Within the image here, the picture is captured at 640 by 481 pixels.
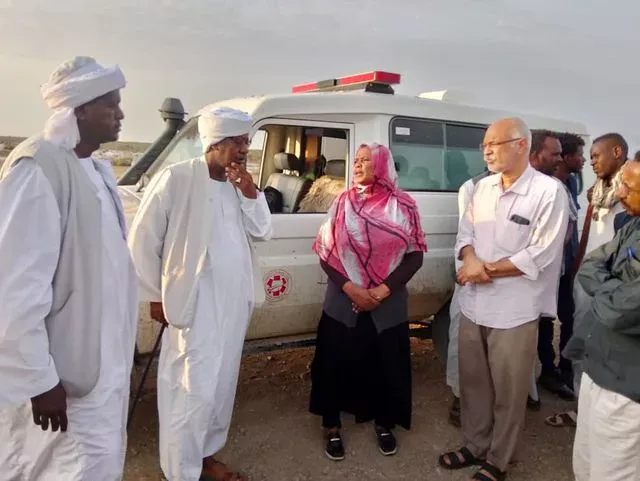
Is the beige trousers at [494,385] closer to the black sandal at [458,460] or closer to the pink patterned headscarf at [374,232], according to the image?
the black sandal at [458,460]

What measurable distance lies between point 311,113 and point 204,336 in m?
1.79

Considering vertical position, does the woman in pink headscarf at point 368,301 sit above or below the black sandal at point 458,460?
above

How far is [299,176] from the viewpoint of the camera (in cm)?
439

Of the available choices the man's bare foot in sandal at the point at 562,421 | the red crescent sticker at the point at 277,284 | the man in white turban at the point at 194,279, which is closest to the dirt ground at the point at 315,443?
the man's bare foot in sandal at the point at 562,421

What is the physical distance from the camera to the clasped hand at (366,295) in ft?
11.5

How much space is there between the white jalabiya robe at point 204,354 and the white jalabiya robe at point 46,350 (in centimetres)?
70

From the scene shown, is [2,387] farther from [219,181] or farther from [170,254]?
[219,181]

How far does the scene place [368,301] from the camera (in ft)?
11.5

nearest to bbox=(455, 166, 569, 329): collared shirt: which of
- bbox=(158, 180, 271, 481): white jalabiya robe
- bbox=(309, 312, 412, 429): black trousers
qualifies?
bbox=(309, 312, 412, 429): black trousers

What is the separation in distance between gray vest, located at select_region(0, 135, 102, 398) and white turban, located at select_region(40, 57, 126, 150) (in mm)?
72

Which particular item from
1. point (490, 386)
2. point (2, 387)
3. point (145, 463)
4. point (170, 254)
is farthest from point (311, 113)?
point (2, 387)

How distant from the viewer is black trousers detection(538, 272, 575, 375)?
462 centimetres

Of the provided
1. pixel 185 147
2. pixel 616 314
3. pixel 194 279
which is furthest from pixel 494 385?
pixel 185 147

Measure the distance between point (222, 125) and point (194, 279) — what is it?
803 millimetres
